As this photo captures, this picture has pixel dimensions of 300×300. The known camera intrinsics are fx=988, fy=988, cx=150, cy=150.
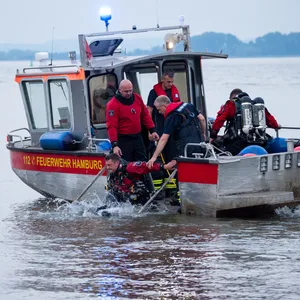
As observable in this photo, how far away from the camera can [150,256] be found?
1007cm

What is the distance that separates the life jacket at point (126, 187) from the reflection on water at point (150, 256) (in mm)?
171

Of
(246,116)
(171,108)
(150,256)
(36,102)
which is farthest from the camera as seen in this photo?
(36,102)

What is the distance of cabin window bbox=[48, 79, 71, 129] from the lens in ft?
45.3

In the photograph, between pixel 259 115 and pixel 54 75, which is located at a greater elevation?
pixel 54 75

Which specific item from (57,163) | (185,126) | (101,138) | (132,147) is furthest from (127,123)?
(57,163)

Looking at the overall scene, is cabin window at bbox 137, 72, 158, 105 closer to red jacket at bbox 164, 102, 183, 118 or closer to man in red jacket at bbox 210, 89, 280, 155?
man in red jacket at bbox 210, 89, 280, 155

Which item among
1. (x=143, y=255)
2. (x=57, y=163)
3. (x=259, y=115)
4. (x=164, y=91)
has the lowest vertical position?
(x=143, y=255)

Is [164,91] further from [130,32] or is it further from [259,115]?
[259,115]

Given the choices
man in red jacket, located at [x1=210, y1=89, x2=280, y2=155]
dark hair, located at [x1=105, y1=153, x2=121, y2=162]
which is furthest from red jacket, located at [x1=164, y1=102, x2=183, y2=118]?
man in red jacket, located at [x1=210, y1=89, x2=280, y2=155]

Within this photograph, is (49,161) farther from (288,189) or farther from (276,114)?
(276,114)

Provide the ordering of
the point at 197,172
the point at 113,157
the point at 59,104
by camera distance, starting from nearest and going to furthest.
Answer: the point at 197,172 < the point at 113,157 < the point at 59,104

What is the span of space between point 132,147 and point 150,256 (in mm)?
2769

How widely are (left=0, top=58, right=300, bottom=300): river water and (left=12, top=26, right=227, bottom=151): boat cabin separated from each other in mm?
1196

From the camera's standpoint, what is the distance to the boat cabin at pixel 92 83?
1349 cm
